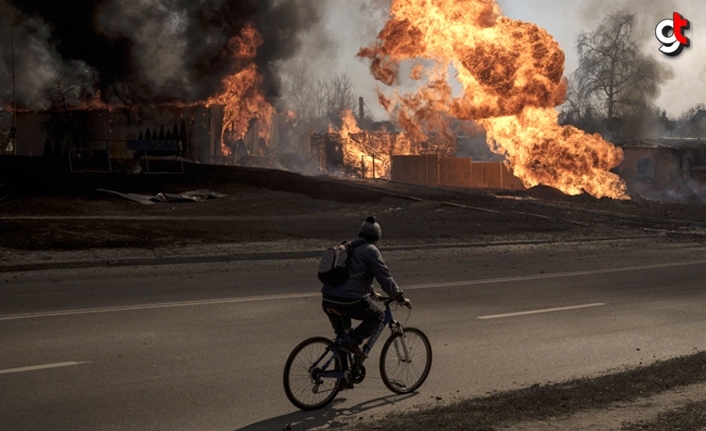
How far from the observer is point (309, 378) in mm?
6938

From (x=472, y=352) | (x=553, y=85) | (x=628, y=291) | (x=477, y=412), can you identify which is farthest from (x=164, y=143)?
(x=477, y=412)

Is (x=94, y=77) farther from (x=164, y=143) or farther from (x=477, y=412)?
(x=477, y=412)

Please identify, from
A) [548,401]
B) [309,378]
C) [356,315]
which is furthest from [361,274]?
[548,401]

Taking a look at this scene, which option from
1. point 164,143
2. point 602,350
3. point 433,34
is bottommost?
point 602,350

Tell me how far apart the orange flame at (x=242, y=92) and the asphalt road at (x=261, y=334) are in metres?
28.2

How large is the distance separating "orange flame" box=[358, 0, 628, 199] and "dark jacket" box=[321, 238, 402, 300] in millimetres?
29775

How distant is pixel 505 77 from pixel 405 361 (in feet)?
98.0

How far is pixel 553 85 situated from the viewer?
36.5 m

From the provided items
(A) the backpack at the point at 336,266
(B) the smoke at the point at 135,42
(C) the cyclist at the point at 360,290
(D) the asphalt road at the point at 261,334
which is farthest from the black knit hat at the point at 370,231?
(B) the smoke at the point at 135,42

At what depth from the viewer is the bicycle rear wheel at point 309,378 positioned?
682 centimetres

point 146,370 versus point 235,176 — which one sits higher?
point 235,176

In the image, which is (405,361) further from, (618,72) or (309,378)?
(618,72)

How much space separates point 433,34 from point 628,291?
78.7 ft

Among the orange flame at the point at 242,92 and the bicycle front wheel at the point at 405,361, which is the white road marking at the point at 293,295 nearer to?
the bicycle front wheel at the point at 405,361
